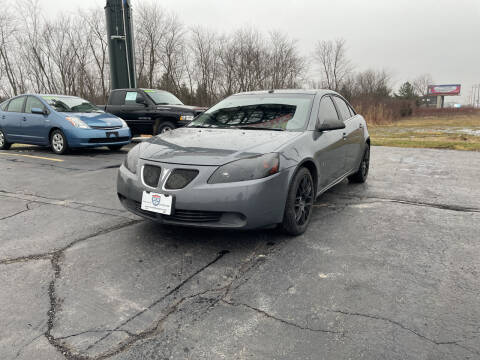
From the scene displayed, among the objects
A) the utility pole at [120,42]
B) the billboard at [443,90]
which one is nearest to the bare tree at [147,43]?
the utility pole at [120,42]

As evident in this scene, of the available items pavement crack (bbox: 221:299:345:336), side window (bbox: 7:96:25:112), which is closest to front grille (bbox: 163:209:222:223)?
pavement crack (bbox: 221:299:345:336)

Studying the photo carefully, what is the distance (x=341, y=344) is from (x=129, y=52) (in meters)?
15.2

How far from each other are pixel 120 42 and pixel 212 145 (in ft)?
43.4

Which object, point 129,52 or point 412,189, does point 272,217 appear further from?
point 129,52

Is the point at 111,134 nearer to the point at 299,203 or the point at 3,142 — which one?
the point at 3,142

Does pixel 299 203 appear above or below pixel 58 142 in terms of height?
below

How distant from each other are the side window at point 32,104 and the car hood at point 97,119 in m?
0.89

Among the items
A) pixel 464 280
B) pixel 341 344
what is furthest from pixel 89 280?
pixel 464 280

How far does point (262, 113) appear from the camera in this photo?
14.3 feet

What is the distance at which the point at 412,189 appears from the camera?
562cm

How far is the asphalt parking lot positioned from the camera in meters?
2.03

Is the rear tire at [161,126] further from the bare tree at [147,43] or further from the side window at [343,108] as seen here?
the bare tree at [147,43]

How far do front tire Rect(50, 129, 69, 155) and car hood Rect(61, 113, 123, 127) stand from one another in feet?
1.64

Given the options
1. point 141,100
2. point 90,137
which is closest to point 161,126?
point 141,100
